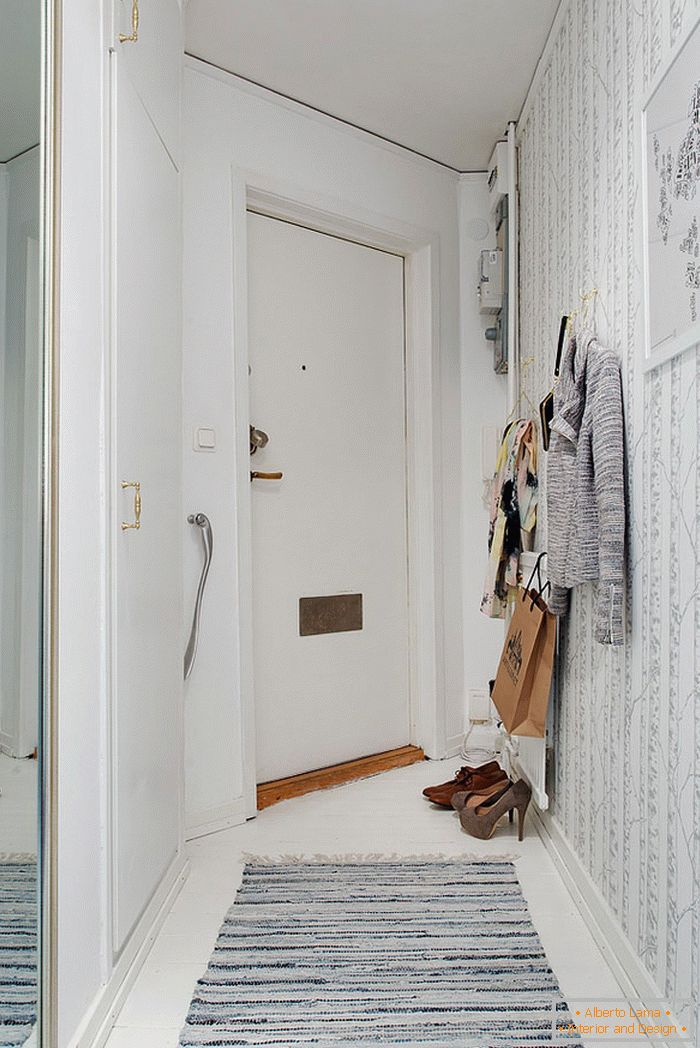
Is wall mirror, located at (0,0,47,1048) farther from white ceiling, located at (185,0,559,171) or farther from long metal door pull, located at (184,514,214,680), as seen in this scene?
white ceiling, located at (185,0,559,171)

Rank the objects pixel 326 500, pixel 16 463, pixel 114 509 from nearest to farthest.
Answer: pixel 16 463 → pixel 114 509 → pixel 326 500

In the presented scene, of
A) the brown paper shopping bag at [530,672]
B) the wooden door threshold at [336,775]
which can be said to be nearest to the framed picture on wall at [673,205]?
the brown paper shopping bag at [530,672]

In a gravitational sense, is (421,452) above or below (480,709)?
above

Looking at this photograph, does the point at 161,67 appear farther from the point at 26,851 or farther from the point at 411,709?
the point at 411,709

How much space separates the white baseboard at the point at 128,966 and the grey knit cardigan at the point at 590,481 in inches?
47.5

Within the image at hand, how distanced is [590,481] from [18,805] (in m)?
1.34

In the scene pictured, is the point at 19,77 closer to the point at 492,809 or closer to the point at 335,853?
the point at 335,853

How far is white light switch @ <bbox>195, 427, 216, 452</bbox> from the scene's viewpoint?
2752mm

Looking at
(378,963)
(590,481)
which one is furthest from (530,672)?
(378,963)

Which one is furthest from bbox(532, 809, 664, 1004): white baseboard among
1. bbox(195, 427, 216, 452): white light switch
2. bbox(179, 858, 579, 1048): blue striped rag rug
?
bbox(195, 427, 216, 452): white light switch

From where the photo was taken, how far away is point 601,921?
6.54 ft

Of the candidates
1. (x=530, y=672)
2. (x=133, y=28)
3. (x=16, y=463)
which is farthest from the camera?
(x=530, y=672)

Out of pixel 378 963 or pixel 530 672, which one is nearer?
pixel 378 963

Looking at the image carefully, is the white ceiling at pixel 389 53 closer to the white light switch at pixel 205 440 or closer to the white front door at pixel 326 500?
the white front door at pixel 326 500
